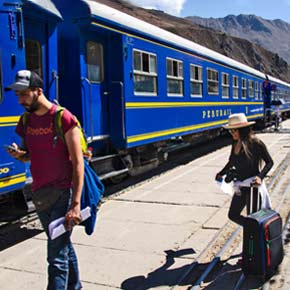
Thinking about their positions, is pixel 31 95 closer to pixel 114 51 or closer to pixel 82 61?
pixel 82 61

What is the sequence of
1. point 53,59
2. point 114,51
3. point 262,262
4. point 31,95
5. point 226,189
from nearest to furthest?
point 31,95
point 262,262
point 226,189
point 53,59
point 114,51

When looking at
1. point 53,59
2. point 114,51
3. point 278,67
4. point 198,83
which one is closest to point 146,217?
point 53,59

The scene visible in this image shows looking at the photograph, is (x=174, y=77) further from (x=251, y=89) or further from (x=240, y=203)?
(x=251, y=89)

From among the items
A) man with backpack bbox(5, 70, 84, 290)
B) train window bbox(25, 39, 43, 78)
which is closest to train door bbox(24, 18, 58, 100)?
train window bbox(25, 39, 43, 78)

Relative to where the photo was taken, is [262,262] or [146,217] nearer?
[262,262]

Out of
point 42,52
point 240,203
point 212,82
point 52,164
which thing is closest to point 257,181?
point 240,203

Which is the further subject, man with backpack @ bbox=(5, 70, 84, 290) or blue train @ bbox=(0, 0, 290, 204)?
blue train @ bbox=(0, 0, 290, 204)

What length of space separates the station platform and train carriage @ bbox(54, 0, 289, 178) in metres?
1.04

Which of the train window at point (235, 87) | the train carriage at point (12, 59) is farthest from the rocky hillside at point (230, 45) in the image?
the train carriage at point (12, 59)

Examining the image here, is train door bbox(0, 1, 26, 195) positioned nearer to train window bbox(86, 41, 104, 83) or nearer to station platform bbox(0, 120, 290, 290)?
station platform bbox(0, 120, 290, 290)

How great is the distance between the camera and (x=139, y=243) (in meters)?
5.75

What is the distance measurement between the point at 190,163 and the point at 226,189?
7684 mm

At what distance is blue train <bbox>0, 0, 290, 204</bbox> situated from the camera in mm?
5707

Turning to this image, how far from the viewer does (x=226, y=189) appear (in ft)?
16.8
